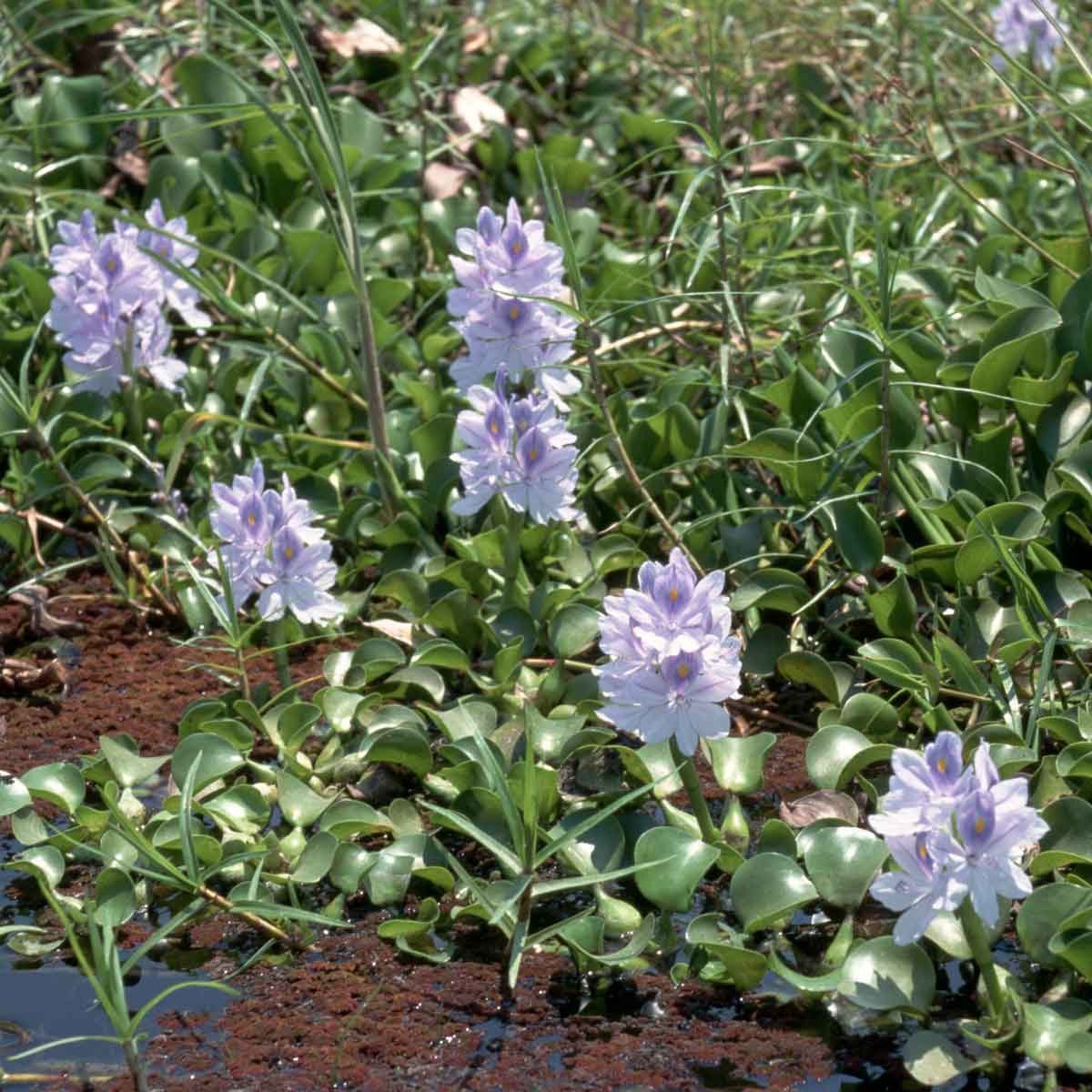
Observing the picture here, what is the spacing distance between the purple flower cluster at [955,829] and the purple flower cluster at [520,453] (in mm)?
891

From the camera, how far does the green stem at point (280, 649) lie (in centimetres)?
250

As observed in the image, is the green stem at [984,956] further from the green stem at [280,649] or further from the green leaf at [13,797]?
the green leaf at [13,797]

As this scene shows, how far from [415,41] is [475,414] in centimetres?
236

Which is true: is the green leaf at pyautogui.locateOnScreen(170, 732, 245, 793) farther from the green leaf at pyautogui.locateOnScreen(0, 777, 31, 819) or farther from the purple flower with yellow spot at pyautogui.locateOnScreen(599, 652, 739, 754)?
the purple flower with yellow spot at pyautogui.locateOnScreen(599, 652, 739, 754)

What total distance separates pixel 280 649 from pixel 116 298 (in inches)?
34.0

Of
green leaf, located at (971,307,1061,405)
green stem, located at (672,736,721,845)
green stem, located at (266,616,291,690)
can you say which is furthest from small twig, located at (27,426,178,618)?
green leaf, located at (971,307,1061,405)

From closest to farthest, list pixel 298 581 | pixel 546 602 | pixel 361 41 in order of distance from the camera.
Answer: pixel 298 581 → pixel 546 602 → pixel 361 41

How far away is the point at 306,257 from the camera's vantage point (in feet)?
11.8

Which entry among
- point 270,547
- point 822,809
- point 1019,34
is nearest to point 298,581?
point 270,547

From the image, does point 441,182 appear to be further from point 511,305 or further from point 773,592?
point 773,592

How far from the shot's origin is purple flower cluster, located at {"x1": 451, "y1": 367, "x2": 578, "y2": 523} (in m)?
2.42

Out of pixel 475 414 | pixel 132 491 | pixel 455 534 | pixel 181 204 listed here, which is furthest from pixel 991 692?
pixel 181 204

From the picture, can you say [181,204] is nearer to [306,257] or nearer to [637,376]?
[306,257]

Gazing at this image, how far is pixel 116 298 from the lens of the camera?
9.78ft
